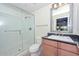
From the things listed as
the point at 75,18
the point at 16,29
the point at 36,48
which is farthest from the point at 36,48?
the point at 75,18

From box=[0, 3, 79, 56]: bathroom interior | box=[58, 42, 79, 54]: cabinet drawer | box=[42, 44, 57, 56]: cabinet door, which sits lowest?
box=[42, 44, 57, 56]: cabinet door

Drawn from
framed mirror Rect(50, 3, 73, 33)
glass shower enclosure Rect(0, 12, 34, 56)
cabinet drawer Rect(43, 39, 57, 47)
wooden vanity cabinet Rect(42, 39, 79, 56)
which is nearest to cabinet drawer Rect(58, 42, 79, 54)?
wooden vanity cabinet Rect(42, 39, 79, 56)

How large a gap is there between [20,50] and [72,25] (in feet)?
4.03

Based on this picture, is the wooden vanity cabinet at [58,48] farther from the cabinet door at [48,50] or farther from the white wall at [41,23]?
the white wall at [41,23]

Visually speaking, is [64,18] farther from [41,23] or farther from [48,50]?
[48,50]

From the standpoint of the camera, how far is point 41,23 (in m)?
1.88

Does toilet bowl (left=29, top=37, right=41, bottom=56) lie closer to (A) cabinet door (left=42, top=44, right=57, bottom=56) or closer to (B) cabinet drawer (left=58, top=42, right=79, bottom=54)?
(A) cabinet door (left=42, top=44, right=57, bottom=56)

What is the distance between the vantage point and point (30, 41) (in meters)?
1.93

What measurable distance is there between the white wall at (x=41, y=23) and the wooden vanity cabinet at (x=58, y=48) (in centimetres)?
18

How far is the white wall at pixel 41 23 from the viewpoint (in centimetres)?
185

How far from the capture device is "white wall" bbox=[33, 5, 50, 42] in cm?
185

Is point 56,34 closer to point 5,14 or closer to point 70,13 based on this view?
point 70,13

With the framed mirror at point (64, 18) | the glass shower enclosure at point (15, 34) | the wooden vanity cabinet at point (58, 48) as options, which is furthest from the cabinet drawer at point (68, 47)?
the glass shower enclosure at point (15, 34)

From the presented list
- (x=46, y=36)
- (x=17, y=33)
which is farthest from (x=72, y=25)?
(x=17, y=33)
